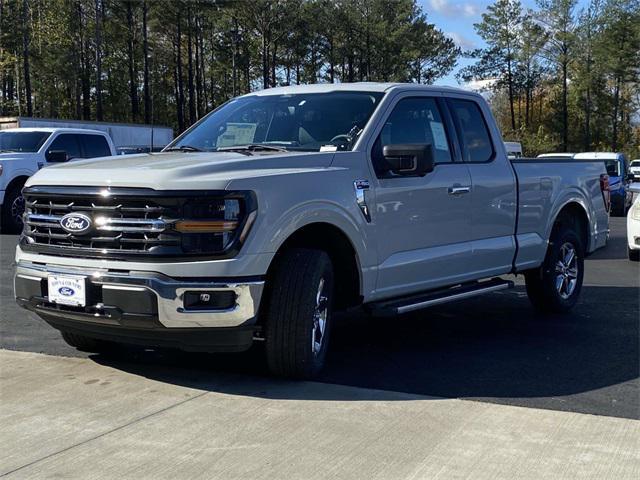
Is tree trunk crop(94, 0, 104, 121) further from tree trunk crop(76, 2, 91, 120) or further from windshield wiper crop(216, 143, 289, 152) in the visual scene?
windshield wiper crop(216, 143, 289, 152)

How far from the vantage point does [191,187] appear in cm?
469

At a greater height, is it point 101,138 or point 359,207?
point 101,138

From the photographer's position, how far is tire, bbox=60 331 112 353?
5.86 metres

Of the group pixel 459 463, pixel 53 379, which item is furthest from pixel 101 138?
pixel 459 463

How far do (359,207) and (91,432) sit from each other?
7.34ft

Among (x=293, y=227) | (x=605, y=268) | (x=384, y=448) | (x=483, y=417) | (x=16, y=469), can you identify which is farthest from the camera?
(x=605, y=268)

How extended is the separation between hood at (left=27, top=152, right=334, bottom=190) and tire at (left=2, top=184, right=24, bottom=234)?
9.92 meters

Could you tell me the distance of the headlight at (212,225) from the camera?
469 cm

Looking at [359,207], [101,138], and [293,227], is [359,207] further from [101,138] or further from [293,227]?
[101,138]

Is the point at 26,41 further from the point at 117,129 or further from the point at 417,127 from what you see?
the point at 417,127

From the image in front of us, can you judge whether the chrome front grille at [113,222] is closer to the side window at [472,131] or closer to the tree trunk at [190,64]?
the side window at [472,131]

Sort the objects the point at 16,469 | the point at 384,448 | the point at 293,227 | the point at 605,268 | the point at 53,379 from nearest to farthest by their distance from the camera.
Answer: the point at 16,469
the point at 384,448
the point at 293,227
the point at 53,379
the point at 605,268

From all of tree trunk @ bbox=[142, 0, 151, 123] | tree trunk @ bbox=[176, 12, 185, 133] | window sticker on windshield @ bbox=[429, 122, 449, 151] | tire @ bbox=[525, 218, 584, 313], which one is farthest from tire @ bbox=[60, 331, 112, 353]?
tree trunk @ bbox=[176, 12, 185, 133]

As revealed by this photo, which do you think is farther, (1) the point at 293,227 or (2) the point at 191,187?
(1) the point at 293,227
